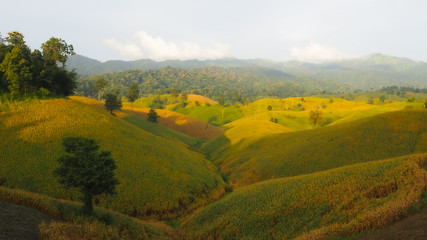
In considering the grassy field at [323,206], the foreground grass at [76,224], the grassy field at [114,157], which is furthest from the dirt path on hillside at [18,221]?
the grassy field at [323,206]

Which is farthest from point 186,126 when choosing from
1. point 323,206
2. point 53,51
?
point 323,206

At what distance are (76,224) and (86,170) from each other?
5227 millimetres

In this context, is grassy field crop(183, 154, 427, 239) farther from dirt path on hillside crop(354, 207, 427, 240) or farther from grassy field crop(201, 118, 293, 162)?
grassy field crop(201, 118, 293, 162)

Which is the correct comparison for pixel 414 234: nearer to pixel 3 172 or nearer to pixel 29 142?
pixel 3 172

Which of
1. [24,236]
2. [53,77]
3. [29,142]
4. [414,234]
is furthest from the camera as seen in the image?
[53,77]

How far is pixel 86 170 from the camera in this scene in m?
22.7

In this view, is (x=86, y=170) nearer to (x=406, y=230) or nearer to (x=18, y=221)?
(x=18, y=221)

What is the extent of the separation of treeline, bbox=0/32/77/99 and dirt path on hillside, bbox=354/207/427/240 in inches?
2814

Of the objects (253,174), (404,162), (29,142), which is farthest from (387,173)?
(29,142)

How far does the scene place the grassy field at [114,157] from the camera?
108 ft

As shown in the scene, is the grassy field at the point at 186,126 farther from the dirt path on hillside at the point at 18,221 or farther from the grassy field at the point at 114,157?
the dirt path on hillside at the point at 18,221

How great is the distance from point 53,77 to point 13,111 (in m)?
19.0

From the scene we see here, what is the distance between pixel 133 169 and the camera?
135 ft

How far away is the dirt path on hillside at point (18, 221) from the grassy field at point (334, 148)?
39185 millimetres
